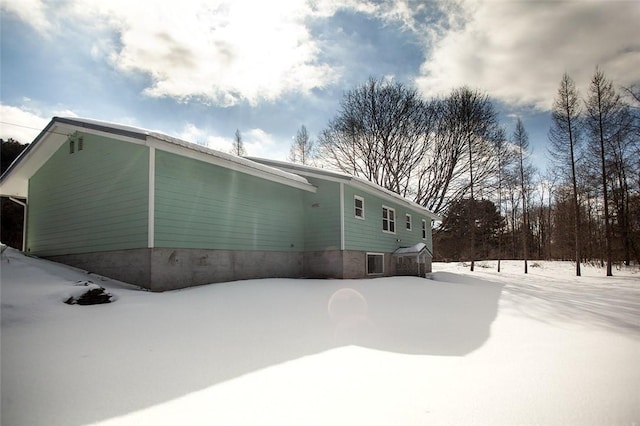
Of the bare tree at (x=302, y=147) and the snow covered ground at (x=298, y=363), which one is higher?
the bare tree at (x=302, y=147)

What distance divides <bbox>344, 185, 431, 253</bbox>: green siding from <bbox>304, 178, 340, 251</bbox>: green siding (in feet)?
1.30

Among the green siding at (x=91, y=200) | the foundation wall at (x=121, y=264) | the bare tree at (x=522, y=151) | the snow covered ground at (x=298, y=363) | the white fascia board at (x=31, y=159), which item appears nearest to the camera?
the snow covered ground at (x=298, y=363)

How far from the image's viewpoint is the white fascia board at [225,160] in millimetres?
8695

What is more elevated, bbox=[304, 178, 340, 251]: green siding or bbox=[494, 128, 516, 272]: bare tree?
bbox=[494, 128, 516, 272]: bare tree

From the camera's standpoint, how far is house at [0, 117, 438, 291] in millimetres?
8703

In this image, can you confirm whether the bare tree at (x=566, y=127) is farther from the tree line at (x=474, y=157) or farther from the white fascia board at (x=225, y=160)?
the white fascia board at (x=225, y=160)

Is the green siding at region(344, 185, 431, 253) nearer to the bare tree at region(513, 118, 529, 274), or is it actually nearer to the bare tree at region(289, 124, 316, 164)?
the bare tree at region(513, 118, 529, 274)

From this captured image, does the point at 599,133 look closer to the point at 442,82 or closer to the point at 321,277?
the point at 442,82

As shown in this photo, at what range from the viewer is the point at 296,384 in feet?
10.7

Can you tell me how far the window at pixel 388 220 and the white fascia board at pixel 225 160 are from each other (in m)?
4.86

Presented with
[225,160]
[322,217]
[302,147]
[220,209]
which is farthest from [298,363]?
[302,147]

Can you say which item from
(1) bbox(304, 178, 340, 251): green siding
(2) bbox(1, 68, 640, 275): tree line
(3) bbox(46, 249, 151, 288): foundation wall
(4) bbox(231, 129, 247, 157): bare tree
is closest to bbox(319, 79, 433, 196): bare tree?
(2) bbox(1, 68, 640, 275): tree line

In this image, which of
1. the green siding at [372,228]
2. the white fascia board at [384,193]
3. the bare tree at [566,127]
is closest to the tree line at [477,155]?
the bare tree at [566,127]

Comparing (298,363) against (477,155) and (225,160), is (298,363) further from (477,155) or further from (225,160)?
(477,155)
